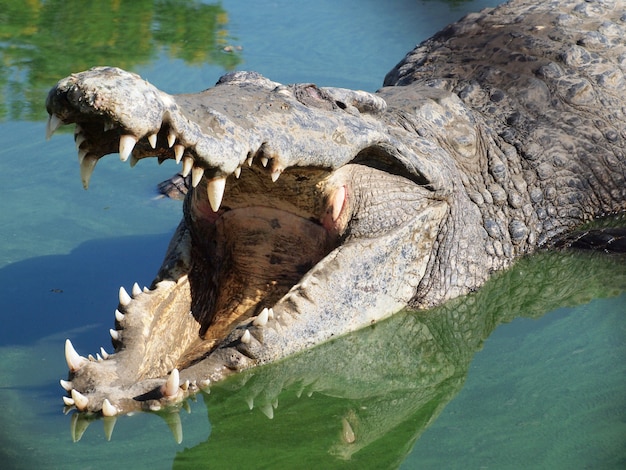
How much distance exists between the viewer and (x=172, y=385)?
12.8 feet

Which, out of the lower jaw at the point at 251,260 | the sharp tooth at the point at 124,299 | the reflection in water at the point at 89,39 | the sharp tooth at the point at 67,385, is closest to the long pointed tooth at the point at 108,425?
the sharp tooth at the point at 67,385

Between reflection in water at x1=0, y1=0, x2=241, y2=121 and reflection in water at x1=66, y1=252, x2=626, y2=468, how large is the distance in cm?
410

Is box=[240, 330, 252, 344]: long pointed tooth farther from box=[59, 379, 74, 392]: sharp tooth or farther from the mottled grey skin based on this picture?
box=[59, 379, 74, 392]: sharp tooth

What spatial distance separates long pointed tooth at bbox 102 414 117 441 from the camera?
12.7 ft

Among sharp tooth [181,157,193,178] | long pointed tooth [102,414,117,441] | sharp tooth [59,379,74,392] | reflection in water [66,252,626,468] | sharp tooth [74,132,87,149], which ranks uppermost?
sharp tooth [74,132,87,149]

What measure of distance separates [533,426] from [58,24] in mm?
7510

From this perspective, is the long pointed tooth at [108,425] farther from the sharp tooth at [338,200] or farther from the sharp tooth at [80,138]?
the sharp tooth at [338,200]

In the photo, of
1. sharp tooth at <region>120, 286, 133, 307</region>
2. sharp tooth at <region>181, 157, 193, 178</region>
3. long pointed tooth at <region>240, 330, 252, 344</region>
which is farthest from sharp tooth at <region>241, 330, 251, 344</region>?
sharp tooth at <region>181, 157, 193, 178</region>

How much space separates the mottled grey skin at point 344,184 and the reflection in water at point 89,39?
3.19 m

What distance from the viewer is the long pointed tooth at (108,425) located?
153 inches

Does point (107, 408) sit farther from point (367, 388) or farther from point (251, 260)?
point (251, 260)

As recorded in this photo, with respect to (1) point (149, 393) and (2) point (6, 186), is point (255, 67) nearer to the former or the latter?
(2) point (6, 186)

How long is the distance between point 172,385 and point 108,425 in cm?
29

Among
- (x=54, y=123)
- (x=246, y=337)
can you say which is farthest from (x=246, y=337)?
(x=54, y=123)
